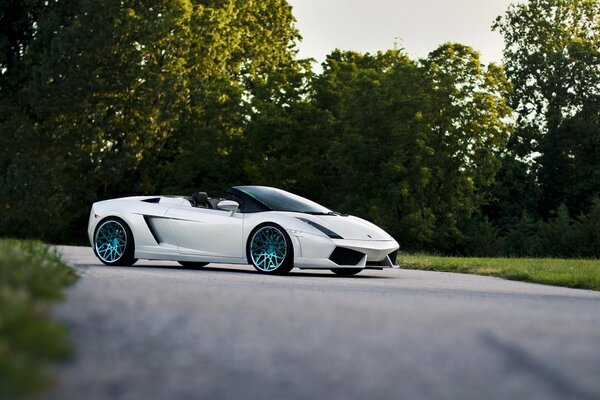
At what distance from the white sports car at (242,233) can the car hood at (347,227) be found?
2 cm

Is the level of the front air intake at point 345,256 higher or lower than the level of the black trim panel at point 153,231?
lower

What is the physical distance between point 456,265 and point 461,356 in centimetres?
1297

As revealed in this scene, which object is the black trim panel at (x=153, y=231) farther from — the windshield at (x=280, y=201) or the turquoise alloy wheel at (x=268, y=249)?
the turquoise alloy wheel at (x=268, y=249)

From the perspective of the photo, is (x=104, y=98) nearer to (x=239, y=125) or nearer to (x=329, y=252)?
(x=239, y=125)

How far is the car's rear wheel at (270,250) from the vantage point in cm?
1416

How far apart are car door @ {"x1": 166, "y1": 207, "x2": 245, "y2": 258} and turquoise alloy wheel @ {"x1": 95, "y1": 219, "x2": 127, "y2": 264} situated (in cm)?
83

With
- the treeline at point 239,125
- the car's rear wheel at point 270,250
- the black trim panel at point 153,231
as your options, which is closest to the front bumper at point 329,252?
the car's rear wheel at point 270,250

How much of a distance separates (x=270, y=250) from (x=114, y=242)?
2644 millimetres

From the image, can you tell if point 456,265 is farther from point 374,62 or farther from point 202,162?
point 374,62

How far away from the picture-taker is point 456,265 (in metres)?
17.9

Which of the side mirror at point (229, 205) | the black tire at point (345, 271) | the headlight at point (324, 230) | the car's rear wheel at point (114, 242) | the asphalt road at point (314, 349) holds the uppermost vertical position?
the side mirror at point (229, 205)

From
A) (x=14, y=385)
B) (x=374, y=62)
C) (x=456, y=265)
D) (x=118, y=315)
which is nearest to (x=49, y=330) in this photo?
(x=14, y=385)

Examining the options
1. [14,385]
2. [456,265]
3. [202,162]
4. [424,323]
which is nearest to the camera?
[14,385]

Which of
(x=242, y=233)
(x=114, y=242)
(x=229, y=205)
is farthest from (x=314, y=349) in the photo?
(x=114, y=242)
